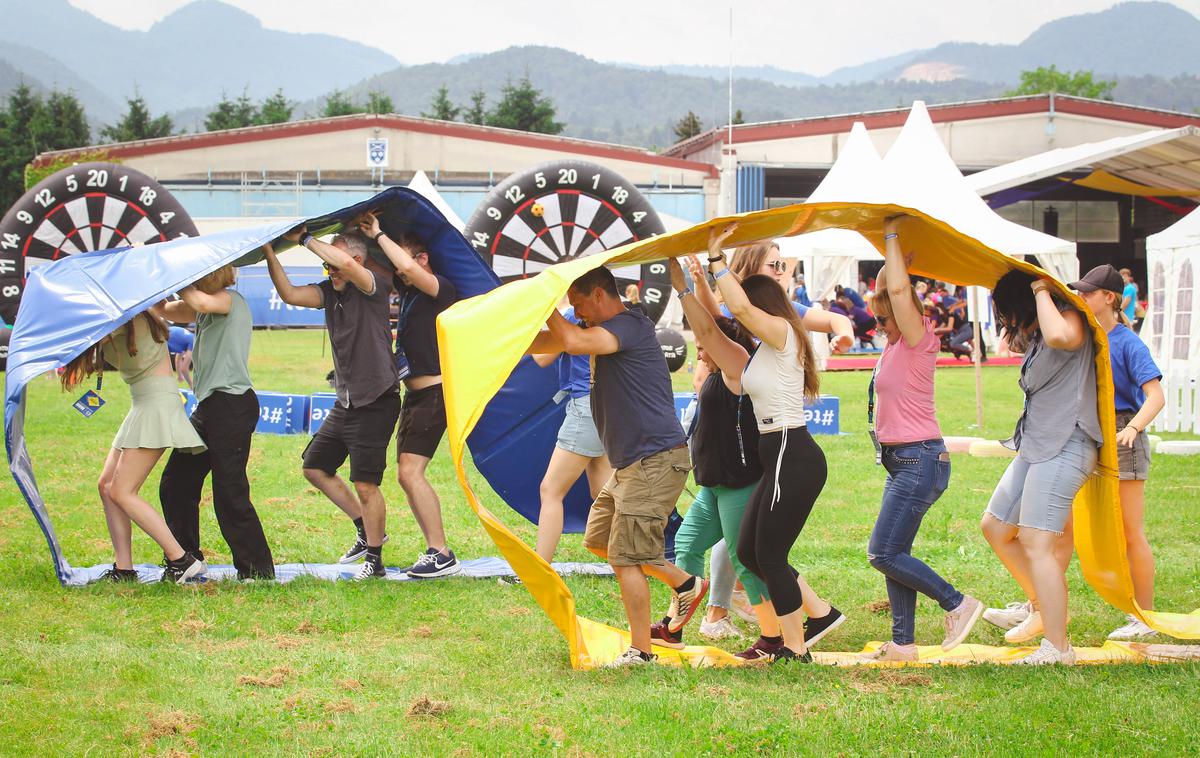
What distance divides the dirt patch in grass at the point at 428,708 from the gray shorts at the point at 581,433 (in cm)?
224

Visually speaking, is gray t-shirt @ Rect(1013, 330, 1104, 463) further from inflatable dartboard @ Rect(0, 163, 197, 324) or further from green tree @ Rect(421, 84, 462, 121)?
green tree @ Rect(421, 84, 462, 121)

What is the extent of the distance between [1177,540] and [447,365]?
5395mm

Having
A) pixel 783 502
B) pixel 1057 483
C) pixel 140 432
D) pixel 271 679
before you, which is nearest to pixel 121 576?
pixel 140 432

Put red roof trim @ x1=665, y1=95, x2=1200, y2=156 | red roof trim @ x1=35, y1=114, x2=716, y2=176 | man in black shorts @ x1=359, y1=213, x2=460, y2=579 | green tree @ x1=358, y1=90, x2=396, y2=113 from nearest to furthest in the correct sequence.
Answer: man in black shorts @ x1=359, y1=213, x2=460, y2=579
red roof trim @ x1=35, y1=114, x2=716, y2=176
red roof trim @ x1=665, y1=95, x2=1200, y2=156
green tree @ x1=358, y1=90, x2=396, y2=113

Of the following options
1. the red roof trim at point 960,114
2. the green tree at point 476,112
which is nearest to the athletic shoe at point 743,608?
the red roof trim at point 960,114

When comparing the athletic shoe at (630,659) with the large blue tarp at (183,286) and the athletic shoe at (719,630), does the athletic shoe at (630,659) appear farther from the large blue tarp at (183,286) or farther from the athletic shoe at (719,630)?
the large blue tarp at (183,286)

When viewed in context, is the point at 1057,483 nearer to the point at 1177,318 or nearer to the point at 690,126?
the point at 1177,318

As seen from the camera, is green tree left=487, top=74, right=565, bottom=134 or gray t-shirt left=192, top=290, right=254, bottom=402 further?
green tree left=487, top=74, right=565, bottom=134

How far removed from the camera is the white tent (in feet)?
46.1

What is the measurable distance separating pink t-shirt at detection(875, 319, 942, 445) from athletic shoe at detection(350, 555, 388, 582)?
3133 millimetres

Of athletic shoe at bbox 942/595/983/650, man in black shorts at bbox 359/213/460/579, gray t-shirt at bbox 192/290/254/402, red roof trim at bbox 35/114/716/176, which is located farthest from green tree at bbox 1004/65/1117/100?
athletic shoe at bbox 942/595/983/650

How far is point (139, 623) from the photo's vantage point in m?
5.68

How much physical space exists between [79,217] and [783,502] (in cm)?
1586

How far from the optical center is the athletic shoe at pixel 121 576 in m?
6.51
